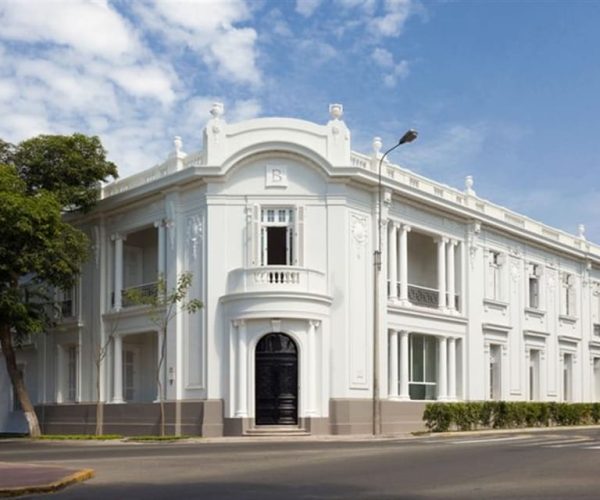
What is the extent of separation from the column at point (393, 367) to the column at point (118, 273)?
35.0ft

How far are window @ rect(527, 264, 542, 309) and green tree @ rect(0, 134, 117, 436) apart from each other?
67.9 feet

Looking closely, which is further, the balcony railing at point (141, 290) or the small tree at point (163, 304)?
the balcony railing at point (141, 290)

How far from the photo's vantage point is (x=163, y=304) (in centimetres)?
3641

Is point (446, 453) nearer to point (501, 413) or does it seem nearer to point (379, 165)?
point (379, 165)

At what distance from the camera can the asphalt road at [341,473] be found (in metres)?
14.0

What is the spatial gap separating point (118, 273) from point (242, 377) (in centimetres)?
891

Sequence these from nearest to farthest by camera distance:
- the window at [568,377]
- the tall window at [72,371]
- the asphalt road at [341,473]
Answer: the asphalt road at [341,473] < the tall window at [72,371] < the window at [568,377]

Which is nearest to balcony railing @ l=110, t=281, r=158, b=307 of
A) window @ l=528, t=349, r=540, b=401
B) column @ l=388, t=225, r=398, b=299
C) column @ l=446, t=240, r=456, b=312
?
column @ l=388, t=225, r=398, b=299

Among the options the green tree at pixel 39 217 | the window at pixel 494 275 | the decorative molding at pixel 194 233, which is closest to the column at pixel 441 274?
the window at pixel 494 275

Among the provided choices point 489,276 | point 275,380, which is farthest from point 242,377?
point 489,276

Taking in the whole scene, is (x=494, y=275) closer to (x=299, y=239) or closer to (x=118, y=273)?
(x=299, y=239)

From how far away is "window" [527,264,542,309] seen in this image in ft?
158

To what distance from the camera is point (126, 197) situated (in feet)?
127

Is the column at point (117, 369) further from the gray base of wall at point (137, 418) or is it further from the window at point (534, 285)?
the window at point (534, 285)
